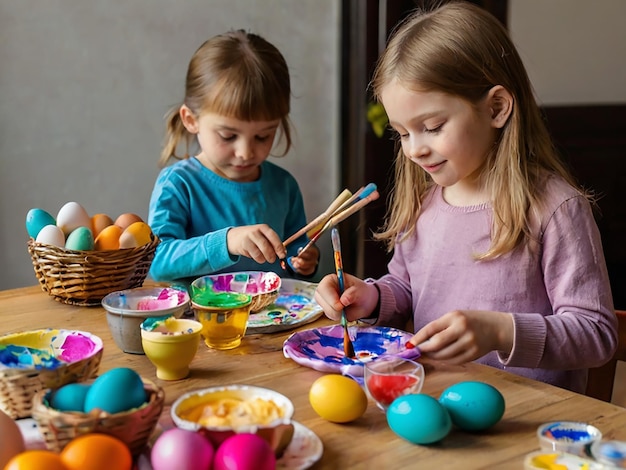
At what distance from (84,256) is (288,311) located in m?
0.41

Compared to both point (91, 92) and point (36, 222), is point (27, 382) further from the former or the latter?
point (91, 92)

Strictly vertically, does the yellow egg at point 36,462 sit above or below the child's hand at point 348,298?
above

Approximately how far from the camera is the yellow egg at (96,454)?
745 millimetres

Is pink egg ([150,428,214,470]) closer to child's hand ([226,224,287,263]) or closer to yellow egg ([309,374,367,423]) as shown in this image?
yellow egg ([309,374,367,423])

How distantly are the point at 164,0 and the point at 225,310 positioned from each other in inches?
73.6

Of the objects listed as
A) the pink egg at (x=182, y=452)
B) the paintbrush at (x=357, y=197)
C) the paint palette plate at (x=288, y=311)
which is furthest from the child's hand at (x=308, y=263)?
the pink egg at (x=182, y=452)

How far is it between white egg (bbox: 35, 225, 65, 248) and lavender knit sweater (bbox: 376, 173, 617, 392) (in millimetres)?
630

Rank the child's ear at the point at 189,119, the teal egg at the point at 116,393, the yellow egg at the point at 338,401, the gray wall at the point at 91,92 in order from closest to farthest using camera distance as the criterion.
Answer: the teal egg at the point at 116,393
the yellow egg at the point at 338,401
the child's ear at the point at 189,119
the gray wall at the point at 91,92

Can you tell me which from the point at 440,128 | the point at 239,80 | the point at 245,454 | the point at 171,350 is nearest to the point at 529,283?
the point at 440,128

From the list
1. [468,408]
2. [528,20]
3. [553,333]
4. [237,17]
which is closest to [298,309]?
[553,333]

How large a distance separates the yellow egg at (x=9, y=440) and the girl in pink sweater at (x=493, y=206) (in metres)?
0.64

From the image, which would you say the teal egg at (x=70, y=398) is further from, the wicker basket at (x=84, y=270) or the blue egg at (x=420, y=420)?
the wicker basket at (x=84, y=270)

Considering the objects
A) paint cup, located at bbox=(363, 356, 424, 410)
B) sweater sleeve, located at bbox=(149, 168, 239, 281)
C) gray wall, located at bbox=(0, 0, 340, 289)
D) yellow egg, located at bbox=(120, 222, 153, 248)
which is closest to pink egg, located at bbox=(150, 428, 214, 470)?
paint cup, located at bbox=(363, 356, 424, 410)

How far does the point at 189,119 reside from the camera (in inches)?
80.5
